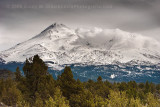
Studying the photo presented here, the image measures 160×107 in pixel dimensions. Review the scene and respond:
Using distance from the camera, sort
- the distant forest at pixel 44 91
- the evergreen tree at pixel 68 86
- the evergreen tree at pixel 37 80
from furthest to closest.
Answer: the evergreen tree at pixel 37 80 < the evergreen tree at pixel 68 86 < the distant forest at pixel 44 91

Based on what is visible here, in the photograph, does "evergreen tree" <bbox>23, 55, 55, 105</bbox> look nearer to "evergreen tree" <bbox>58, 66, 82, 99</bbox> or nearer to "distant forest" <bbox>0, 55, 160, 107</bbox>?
"distant forest" <bbox>0, 55, 160, 107</bbox>

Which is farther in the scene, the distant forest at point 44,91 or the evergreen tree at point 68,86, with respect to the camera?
the evergreen tree at point 68,86

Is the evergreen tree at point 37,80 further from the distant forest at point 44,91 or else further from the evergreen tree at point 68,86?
the evergreen tree at point 68,86

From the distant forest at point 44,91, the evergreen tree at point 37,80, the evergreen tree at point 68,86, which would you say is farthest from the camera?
the evergreen tree at point 37,80

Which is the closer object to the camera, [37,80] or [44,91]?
[44,91]

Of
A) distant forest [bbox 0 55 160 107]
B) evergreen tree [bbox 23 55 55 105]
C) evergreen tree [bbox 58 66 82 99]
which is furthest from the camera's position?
evergreen tree [bbox 23 55 55 105]

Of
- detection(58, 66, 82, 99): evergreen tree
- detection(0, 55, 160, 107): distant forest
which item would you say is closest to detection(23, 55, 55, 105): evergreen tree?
detection(0, 55, 160, 107): distant forest

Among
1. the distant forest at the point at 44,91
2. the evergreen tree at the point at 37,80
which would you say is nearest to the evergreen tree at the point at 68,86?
the distant forest at the point at 44,91

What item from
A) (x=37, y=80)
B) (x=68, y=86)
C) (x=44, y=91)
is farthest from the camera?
(x=37, y=80)

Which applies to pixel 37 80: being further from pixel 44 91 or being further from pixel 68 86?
pixel 68 86

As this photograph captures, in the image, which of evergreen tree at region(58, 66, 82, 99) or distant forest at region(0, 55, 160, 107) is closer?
distant forest at region(0, 55, 160, 107)

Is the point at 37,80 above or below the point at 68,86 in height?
above

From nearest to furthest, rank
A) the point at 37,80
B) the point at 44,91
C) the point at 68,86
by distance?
the point at 68,86
the point at 44,91
the point at 37,80

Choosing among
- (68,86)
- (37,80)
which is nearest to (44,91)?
(37,80)
